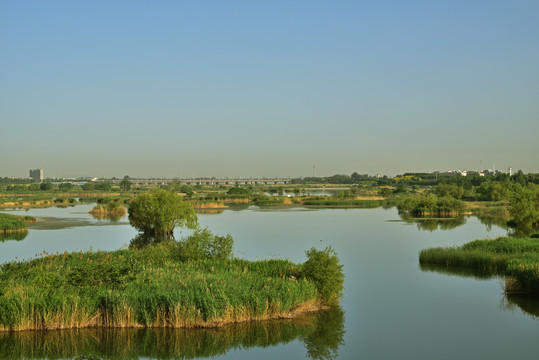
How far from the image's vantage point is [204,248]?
23.3m

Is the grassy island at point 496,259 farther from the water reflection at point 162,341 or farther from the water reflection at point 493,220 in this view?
the water reflection at point 493,220

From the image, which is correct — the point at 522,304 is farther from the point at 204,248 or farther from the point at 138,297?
the point at 138,297

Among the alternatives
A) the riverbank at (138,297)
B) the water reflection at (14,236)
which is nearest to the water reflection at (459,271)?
the riverbank at (138,297)

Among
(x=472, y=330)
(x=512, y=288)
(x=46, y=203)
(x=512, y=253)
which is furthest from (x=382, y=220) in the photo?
(x=46, y=203)

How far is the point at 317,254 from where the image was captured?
19047mm

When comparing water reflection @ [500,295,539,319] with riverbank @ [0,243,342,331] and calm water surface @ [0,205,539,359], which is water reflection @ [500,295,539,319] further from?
riverbank @ [0,243,342,331]

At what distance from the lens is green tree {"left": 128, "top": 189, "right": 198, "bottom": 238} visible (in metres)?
38.2

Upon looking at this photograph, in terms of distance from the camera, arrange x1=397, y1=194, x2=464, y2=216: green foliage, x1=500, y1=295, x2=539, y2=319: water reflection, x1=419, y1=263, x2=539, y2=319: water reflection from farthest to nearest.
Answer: x1=397, y1=194, x2=464, y2=216: green foliage → x1=419, y1=263, x2=539, y2=319: water reflection → x1=500, y1=295, x2=539, y2=319: water reflection

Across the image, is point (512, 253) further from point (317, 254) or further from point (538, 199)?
point (538, 199)

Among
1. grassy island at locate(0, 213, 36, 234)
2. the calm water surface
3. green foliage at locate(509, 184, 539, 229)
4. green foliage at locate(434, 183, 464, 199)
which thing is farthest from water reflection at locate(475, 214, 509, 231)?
grassy island at locate(0, 213, 36, 234)

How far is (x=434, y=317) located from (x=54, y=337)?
11.7 meters

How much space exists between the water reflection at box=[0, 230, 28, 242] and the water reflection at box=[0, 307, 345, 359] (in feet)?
86.1

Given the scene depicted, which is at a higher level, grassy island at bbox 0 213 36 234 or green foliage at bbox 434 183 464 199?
green foliage at bbox 434 183 464 199

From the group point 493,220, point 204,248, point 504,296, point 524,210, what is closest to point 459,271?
point 504,296
